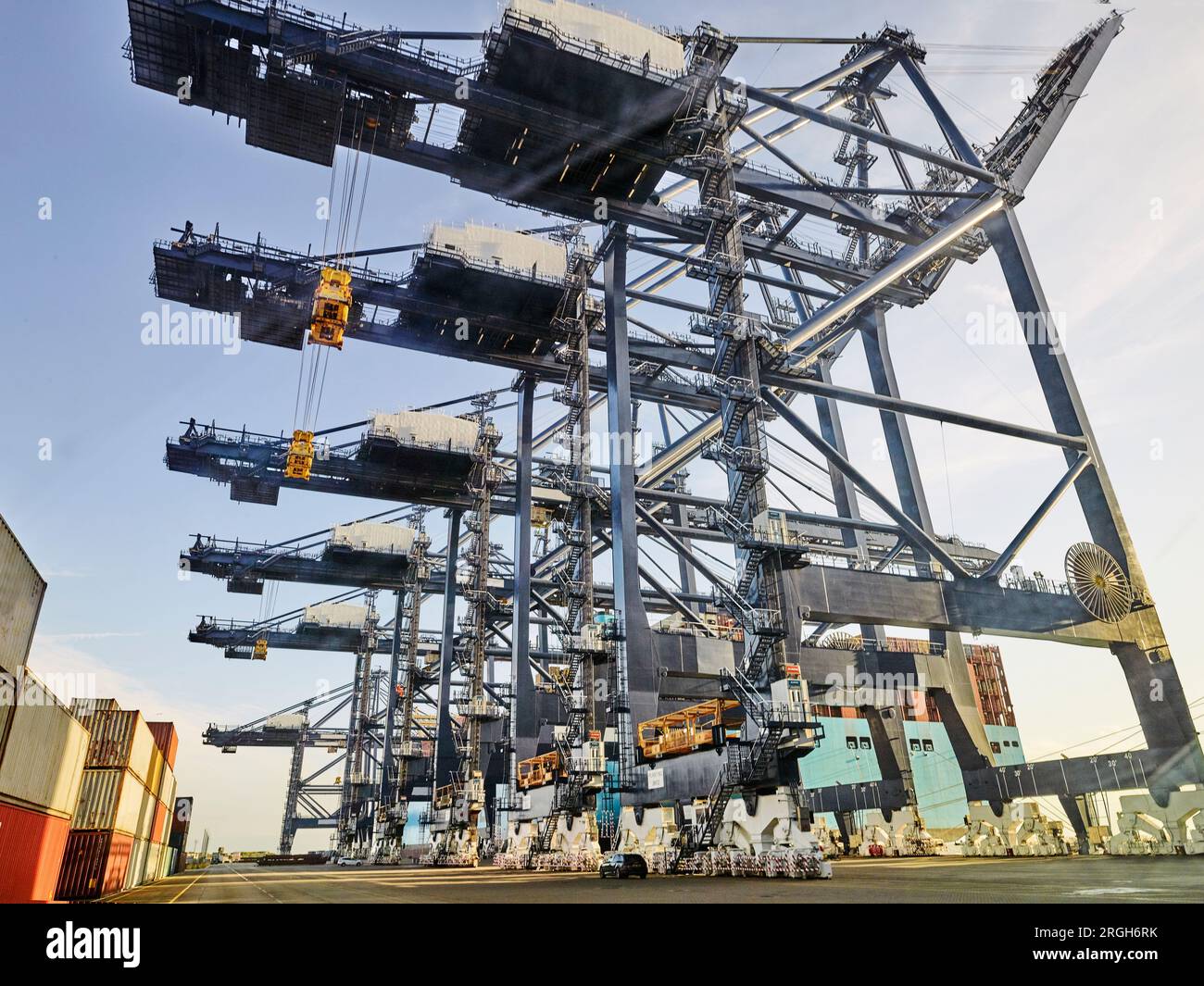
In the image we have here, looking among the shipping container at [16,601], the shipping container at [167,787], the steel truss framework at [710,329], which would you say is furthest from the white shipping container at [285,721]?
the shipping container at [16,601]

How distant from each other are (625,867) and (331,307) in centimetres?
1993

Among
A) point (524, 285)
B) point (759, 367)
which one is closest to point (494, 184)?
point (524, 285)

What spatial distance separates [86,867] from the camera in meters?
23.2

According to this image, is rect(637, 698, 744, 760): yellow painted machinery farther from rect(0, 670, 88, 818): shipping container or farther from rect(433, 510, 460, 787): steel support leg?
rect(433, 510, 460, 787): steel support leg

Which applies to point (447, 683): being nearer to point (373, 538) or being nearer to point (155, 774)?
point (373, 538)

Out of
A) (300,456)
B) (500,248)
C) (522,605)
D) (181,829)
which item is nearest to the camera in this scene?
(300,456)

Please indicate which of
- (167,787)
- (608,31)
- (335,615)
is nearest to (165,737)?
(167,787)

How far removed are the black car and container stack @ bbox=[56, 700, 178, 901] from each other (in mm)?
15920

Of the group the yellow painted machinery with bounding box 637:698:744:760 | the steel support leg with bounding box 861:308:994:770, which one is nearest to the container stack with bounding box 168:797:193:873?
the yellow painted machinery with bounding box 637:698:744:760

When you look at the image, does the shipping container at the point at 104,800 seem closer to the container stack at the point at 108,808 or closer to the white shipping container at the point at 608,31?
the container stack at the point at 108,808

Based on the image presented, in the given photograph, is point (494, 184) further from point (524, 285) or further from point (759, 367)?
point (759, 367)

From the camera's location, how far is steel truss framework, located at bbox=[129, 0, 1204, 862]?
84.9ft

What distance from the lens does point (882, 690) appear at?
34.5m

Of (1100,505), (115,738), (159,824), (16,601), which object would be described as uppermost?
(1100,505)
